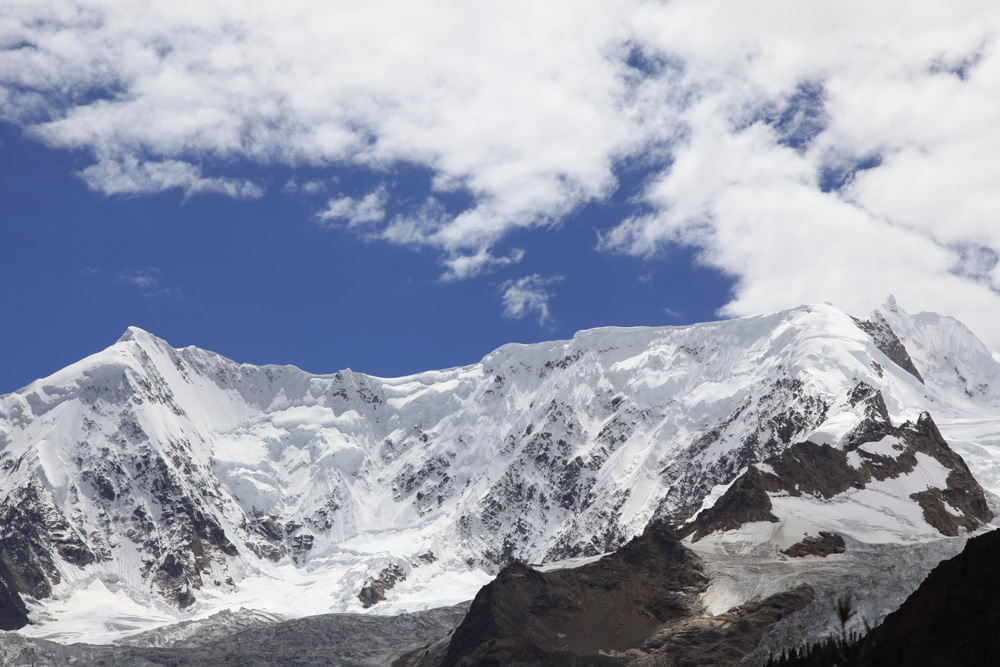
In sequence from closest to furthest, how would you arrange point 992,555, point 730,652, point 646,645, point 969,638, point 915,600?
1. point 969,638
2. point 992,555
3. point 915,600
4. point 730,652
5. point 646,645

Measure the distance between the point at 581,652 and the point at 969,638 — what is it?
107 m

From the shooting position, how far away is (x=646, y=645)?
636 feet

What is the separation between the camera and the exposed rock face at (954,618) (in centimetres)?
9350

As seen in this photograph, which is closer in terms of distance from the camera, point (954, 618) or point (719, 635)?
point (954, 618)

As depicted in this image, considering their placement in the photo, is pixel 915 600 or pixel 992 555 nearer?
pixel 992 555

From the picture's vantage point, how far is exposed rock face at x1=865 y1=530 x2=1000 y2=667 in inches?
3681

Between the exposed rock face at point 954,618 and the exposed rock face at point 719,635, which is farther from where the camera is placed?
the exposed rock face at point 719,635

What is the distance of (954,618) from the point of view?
3944 inches

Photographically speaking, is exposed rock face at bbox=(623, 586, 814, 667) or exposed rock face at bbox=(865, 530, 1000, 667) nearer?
exposed rock face at bbox=(865, 530, 1000, 667)

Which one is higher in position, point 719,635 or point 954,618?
point 719,635

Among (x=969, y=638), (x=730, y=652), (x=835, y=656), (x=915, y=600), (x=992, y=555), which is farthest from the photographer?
(x=730, y=652)

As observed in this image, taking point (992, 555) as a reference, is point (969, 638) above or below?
below

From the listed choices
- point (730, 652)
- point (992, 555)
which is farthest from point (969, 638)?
point (730, 652)

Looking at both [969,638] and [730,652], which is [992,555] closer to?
[969,638]
